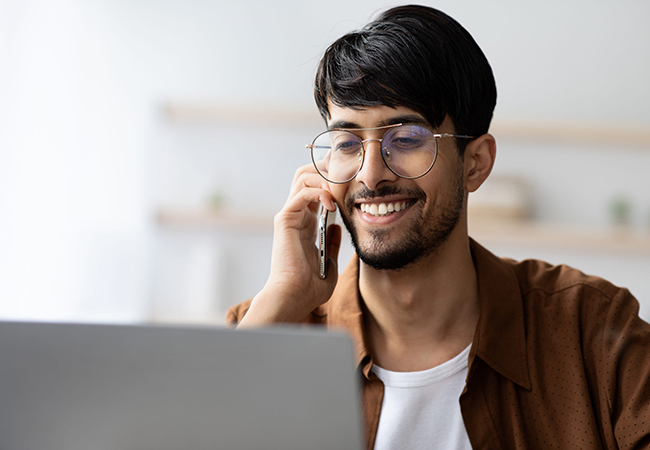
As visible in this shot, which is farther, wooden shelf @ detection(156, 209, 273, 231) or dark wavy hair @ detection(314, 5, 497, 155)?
wooden shelf @ detection(156, 209, 273, 231)

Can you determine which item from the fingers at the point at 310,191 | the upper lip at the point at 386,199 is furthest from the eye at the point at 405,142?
the fingers at the point at 310,191

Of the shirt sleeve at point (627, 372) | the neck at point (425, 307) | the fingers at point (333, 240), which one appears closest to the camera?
the shirt sleeve at point (627, 372)

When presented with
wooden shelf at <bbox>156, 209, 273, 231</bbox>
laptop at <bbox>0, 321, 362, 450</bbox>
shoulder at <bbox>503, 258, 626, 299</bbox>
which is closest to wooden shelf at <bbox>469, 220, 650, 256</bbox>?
wooden shelf at <bbox>156, 209, 273, 231</bbox>

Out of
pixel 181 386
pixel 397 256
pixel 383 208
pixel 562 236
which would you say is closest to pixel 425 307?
pixel 397 256

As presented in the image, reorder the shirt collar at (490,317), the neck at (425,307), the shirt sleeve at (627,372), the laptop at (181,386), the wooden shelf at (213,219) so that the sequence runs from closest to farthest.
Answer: the laptop at (181,386) → the shirt sleeve at (627,372) → the shirt collar at (490,317) → the neck at (425,307) → the wooden shelf at (213,219)

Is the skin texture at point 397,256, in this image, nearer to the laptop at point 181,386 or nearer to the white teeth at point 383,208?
the white teeth at point 383,208

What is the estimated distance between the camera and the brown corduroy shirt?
4.09 feet

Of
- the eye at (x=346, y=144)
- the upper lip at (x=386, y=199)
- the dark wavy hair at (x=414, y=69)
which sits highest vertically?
the dark wavy hair at (x=414, y=69)

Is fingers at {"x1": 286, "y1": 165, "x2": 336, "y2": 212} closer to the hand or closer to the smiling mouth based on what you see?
the hand

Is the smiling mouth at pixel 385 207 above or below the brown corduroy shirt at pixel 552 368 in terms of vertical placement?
above

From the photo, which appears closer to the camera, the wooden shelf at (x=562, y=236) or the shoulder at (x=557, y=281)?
the shoulder at (x=557, y=281)

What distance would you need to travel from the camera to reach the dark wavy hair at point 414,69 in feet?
4.55

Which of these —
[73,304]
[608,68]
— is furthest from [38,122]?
[608,68]

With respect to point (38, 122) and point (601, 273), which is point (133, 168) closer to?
point (38, 122)
